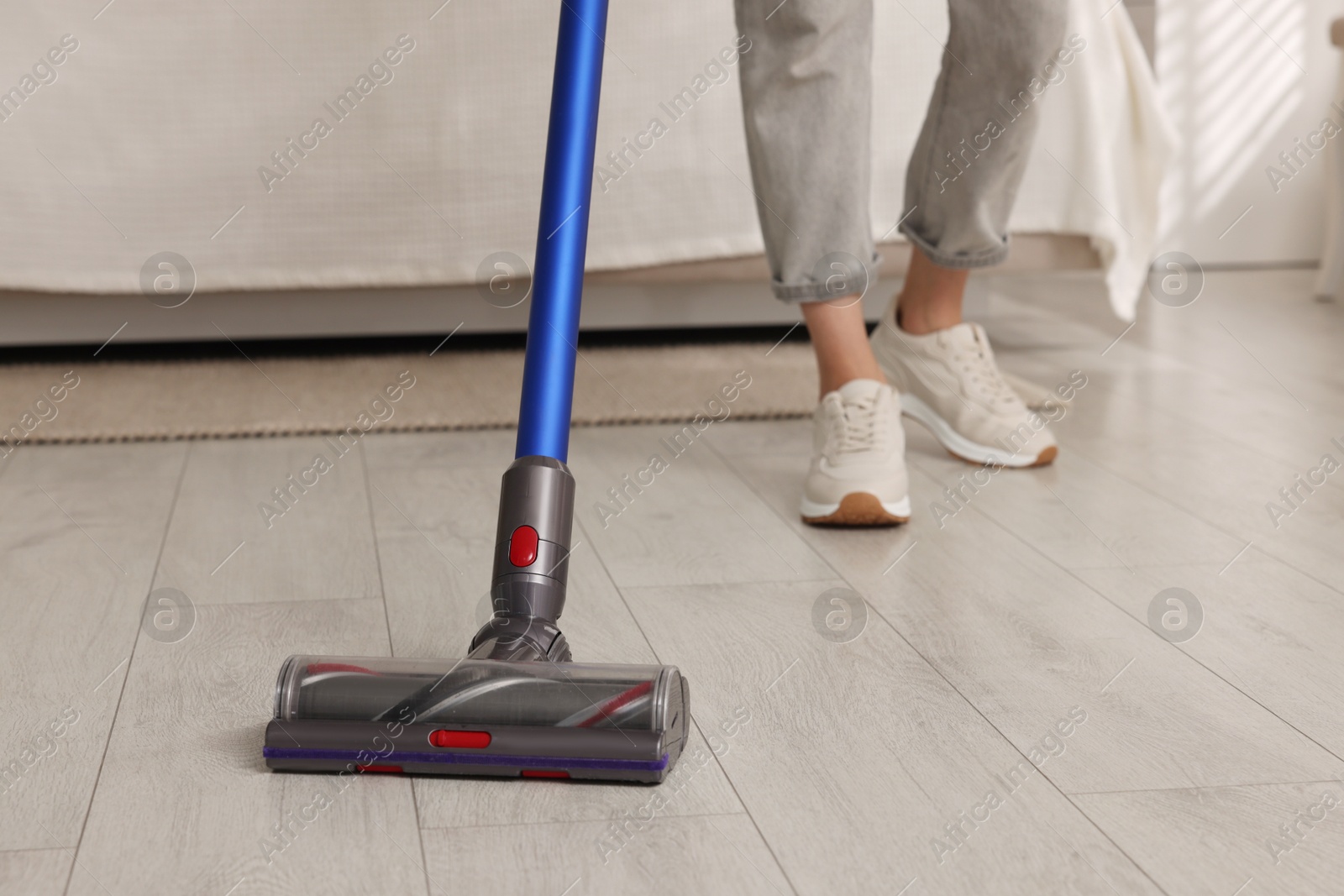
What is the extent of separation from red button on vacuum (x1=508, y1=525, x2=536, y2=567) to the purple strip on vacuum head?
0.12 metres

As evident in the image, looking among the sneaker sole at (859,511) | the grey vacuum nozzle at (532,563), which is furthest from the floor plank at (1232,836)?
Result: the sneaker sole at (859,511)

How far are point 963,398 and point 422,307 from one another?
0.90 m

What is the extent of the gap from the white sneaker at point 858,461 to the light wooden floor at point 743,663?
3 centimetres

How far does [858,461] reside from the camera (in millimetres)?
1190

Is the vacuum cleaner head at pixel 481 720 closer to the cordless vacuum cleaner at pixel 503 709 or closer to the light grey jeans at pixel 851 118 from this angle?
the cordless vacuum cleaner at pixel 503 709

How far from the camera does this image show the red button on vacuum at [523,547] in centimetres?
75

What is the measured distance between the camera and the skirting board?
6.20ft

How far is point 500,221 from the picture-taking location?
1.86 metres

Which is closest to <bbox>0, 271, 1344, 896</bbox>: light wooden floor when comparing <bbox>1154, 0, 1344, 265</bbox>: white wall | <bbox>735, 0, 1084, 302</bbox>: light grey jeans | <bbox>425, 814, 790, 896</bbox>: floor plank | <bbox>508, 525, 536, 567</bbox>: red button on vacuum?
<bbox>425, 814, 790, 896</bbox>: floor plank

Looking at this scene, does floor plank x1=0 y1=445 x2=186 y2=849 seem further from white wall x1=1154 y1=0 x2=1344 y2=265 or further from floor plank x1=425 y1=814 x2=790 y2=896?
white wall x1=1154 y1=0 x2=1344 y2=265

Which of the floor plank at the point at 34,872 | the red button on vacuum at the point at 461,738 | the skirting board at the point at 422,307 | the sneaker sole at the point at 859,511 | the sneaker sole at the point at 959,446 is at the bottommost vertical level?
the skirting board at the point at 422,307

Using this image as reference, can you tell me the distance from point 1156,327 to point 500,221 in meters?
1.23

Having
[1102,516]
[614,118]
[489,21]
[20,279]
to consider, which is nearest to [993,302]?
[614,118]

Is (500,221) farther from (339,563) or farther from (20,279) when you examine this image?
(339,563)
